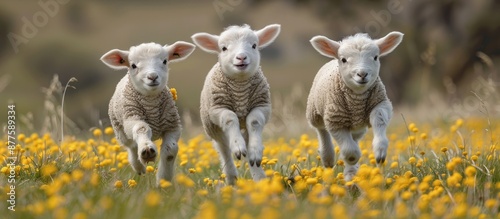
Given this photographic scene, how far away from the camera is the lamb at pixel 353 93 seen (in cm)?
675

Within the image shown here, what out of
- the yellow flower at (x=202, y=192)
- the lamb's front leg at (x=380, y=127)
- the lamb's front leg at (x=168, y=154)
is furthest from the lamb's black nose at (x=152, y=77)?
the lamb's front leg at (x=380, y=127)

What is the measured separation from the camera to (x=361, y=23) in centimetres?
2273

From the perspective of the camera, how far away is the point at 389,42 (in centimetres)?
713

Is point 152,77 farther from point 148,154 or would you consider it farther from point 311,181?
point 311,181

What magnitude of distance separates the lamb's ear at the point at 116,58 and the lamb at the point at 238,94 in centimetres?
69

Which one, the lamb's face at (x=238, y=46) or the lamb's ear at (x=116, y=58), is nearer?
Result: the lamb's face at (x=238, y=46)

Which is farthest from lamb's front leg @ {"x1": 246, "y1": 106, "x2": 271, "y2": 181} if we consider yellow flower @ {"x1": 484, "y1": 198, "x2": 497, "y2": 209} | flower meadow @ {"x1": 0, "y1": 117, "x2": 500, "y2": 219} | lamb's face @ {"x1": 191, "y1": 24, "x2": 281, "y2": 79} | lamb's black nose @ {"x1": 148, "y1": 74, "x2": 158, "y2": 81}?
→ yellow flower @ {"x1": 484, "y1": 198, "x2": 497, "y2": 209}

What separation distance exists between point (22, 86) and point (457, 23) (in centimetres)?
1748

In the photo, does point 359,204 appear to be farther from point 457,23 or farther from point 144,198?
point 457,23

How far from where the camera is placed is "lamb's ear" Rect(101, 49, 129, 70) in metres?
7.11

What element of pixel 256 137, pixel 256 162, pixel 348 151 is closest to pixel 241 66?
pixel 256 137

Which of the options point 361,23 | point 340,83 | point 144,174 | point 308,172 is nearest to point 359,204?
point 308,172

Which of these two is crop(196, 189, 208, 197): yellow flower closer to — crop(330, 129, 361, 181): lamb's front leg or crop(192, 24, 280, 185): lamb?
crop(192, 24, 280, 185): lamb

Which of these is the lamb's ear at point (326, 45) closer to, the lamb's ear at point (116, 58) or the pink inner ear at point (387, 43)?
the pink inner ear at point (387, 43)
